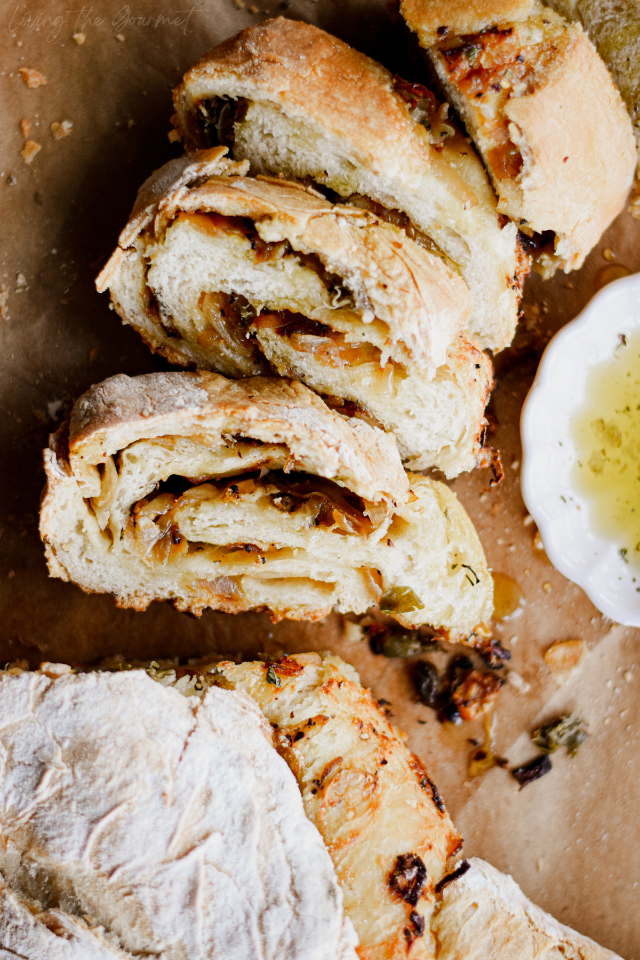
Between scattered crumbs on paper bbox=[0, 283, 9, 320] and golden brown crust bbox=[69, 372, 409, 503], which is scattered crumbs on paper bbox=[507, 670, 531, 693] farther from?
scattered crumbs on paper bbox=[0, 283, 9, 320]

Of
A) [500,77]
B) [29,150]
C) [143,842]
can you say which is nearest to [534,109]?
[500,77]

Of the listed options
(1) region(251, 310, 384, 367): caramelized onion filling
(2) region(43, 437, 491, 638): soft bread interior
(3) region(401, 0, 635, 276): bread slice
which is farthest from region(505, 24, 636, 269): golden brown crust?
(2) region(43, 437, 491, 638): soft bread interior

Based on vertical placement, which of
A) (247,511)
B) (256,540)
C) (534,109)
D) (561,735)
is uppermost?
(534,109)

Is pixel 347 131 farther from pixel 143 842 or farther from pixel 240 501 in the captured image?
pixel 143 842

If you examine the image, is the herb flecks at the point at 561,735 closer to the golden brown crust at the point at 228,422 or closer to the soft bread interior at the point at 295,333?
the soft bread interior at the point at 295,333

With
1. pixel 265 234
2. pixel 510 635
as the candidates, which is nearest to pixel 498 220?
pixel 265 234

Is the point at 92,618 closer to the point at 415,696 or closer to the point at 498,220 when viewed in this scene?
the point at 415,696
